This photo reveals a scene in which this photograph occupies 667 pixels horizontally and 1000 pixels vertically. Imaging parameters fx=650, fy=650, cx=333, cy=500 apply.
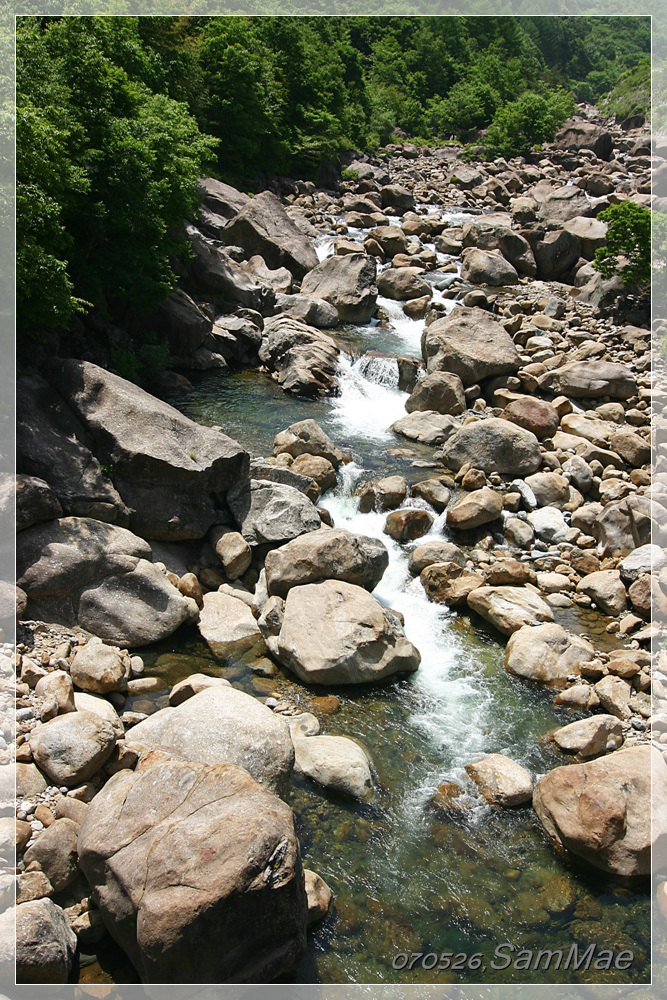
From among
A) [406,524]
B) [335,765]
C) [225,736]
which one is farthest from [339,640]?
[406,524]

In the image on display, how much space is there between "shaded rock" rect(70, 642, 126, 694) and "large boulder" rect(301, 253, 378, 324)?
1683 centimetres

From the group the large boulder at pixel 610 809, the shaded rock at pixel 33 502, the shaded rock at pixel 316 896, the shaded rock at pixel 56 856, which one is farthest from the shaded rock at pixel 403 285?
the shaded rock at pixel 56 856

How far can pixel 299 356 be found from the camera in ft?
61.8

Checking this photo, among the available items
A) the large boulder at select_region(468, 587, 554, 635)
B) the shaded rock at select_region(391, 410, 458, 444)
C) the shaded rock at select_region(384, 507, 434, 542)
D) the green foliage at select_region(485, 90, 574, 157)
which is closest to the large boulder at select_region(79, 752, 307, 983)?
the large boulder at select_region(468, 587, 554, 635)

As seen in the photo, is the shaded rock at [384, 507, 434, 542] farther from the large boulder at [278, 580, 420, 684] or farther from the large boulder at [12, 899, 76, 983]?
the large boulder at [12, 899, 76, 983]

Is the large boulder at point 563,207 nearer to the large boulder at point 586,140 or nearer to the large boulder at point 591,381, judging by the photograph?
the large boulder at point 591,381

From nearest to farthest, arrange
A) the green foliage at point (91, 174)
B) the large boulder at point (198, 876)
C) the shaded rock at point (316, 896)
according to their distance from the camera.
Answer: the large boulder at point (198, 876) → the shaded rock at point (316, 896) → the green foliage at point (91, 174)

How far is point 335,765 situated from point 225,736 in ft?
4.69

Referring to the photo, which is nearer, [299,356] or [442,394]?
[442,394]

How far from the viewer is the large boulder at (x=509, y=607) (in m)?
10.7

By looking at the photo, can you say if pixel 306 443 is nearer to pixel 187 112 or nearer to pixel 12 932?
pixel 12 932

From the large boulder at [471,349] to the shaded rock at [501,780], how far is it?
1205 centimetres

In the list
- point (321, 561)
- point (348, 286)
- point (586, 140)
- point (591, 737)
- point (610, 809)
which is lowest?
point (591, 737)

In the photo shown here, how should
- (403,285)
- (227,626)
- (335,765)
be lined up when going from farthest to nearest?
1. (403,285)
2. (227,626)
3. (335,765)
